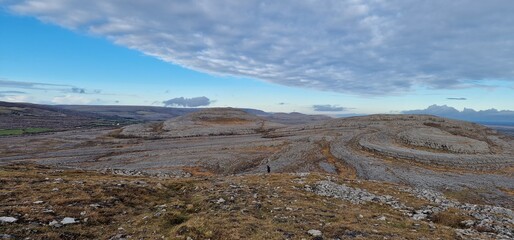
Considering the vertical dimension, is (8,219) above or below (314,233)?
above

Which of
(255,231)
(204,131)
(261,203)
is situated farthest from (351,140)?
(255,231)

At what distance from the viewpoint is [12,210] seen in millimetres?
15359

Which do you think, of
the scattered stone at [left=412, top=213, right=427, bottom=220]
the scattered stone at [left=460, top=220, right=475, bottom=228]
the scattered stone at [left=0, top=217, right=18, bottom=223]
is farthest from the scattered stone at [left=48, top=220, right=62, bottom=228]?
the scattered stone at [left=460, top=220, right=475, bottom=228]

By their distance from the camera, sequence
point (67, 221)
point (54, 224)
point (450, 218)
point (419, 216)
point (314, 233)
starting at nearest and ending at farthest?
point (54, 224), point (67, 221), point (314, 233), point (450, 218), point (419, 216)

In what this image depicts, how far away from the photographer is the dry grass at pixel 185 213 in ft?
48.8

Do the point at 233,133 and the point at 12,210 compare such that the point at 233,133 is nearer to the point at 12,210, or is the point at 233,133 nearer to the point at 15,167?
the point at 15,167

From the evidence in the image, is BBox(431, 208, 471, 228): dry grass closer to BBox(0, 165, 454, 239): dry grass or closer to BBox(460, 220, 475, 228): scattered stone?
BBox(460, 220, 475, 228): scattered stone

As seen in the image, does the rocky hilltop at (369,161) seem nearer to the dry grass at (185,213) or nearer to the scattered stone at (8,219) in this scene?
the dry grass at (185,213)

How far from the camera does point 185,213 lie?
1888 centimetres

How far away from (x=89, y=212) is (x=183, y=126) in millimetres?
100717

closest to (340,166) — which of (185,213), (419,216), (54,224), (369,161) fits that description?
(369,161)

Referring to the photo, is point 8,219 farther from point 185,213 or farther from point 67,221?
point 185,213

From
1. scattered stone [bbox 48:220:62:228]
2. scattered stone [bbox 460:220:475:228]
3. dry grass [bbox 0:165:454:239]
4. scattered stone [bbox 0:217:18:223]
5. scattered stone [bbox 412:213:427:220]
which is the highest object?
scattered stone [bbox 0:217:18:223]

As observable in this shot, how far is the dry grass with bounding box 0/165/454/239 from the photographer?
14.9 metres
